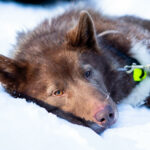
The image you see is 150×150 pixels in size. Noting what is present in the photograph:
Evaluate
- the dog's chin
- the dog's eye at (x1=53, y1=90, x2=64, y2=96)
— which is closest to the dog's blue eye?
the dog's eye at (x1=53, y1=90, x2=64, y2=96)

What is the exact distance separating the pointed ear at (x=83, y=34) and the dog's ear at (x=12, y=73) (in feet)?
1.83

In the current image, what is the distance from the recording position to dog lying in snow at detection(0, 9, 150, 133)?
102 inches

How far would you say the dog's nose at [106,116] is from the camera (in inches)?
92.7

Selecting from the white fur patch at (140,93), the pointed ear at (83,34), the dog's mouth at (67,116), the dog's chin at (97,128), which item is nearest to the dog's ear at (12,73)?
the dog's mouth at (67,116)

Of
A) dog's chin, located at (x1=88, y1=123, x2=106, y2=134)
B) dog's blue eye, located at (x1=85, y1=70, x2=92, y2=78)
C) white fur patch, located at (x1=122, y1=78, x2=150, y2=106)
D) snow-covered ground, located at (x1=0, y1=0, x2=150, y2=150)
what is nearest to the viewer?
snow-covered ground, located at (x1=0, y1=0, x2=150, y2=150)

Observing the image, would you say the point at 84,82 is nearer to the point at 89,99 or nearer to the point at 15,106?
the point at 89,99

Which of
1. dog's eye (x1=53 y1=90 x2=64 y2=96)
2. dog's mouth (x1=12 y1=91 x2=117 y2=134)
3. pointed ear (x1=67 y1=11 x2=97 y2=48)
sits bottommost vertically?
dog's mouth (x1=12 y1=91 x2=117 y2=134)

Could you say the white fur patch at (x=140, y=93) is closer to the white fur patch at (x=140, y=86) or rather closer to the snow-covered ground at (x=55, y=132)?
the white fur patch at (x=140, y=86)

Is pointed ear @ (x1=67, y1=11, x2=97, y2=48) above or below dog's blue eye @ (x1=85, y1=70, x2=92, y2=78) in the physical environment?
above

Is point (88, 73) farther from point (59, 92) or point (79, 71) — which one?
point (59, 92)

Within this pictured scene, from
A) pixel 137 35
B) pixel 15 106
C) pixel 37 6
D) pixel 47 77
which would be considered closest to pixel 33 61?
pixel 47 77

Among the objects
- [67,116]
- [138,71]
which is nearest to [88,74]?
[67,116]

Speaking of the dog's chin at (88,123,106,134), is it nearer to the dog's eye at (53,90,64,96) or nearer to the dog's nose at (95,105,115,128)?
the dog's nose at (95,105,115,128)

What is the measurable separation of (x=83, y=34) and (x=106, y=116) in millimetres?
950
